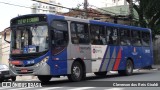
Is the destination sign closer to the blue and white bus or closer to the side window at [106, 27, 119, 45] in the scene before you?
the blue and white bus

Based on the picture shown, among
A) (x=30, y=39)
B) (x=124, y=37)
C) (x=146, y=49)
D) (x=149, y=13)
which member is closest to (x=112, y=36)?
(x=124, y=37)

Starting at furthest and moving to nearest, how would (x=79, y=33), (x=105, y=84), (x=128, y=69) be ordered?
1. (x=128, y=69)
2. (x=79, y=33)
3. (x=105, y=84)

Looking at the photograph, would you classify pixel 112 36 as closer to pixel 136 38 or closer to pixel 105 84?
pixel 136 38

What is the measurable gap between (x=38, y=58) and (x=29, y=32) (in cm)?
135

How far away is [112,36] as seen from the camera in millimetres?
21844

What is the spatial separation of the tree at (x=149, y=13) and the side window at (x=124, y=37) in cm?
1207

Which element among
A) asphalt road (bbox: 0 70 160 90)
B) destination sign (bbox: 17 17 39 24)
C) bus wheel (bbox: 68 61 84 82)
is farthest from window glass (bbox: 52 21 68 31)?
asphalt road (bbox: 0 70 160 90)

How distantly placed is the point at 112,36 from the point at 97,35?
1712 millimetres

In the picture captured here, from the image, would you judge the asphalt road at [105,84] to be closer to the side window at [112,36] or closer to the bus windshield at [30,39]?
the bus windshield at [30,39]

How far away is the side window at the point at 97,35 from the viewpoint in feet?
65.7

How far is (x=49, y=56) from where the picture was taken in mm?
16734

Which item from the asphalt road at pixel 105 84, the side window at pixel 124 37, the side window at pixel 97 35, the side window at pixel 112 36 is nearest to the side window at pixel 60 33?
the asphalt road at pixel 105 84

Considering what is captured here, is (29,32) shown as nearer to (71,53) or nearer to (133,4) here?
(71,53)

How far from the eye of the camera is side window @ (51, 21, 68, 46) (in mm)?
17080
